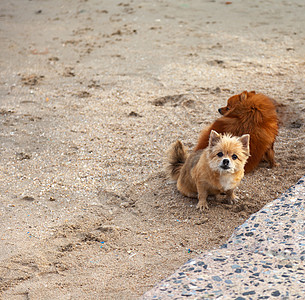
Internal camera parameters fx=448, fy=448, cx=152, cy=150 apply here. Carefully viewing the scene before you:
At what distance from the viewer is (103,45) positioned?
8047 mm

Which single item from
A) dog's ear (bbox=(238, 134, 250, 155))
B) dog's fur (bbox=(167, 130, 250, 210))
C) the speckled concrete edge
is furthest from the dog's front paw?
the speckled concrete edge

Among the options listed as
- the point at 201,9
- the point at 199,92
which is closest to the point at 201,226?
the point at 199,92

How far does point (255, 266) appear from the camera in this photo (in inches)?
100

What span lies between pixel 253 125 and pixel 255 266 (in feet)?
6.50

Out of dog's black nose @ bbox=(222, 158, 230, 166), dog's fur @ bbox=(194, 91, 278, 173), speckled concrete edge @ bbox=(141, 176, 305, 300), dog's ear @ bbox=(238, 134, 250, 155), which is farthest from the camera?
dog's fur @ bbox=(194, 91, 278, 173)

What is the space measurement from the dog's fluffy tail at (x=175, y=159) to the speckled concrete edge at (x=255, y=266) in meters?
1.36

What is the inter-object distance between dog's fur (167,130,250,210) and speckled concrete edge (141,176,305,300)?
626 mm

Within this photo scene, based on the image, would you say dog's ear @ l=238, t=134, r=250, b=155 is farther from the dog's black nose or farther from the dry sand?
the dry sand

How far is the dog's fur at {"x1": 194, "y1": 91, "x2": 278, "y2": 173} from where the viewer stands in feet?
13.9

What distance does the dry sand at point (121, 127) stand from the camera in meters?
3.33

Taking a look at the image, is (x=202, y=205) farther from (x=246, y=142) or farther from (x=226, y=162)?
(x=246, y=142)

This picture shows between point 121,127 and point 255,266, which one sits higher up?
point 255,266

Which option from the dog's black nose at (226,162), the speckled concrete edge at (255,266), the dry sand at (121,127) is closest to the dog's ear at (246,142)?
the dog's black nose at (226,162)

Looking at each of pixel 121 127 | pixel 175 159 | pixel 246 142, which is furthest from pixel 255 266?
pixel 121 127
